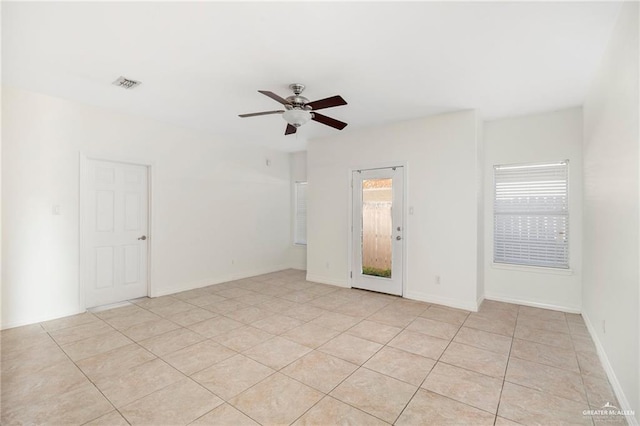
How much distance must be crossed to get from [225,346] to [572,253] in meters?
4.67

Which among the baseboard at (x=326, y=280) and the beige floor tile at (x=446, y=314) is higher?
the baseboard at (x=326, y=280)

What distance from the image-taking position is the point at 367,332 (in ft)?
11.1

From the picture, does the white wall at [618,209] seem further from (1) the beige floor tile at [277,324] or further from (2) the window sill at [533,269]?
(1) the beige floor tile at [277,324]

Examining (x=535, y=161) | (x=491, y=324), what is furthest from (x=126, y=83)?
(x=535, y=161)

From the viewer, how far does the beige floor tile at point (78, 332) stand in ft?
10.3

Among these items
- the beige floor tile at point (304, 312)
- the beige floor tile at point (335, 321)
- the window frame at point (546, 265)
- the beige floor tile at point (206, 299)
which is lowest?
the beige floor tile at point (335, 321)

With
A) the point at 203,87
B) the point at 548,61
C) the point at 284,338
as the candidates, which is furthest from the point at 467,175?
the point at 203,87

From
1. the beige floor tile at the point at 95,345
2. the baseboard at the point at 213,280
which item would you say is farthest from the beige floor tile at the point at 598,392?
the baseboard at the point at 213,280

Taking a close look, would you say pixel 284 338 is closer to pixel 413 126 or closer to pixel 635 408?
pixel 635 408

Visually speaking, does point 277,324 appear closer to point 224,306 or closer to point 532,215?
point 224,306

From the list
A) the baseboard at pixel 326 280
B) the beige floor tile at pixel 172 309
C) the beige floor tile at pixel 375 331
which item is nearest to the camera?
the beige floor tile at pixel 375 331

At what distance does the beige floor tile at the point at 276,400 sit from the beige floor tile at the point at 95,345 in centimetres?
170

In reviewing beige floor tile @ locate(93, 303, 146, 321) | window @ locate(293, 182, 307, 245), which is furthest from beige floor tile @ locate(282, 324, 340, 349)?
window @ locate(293, 182, 307, 245)

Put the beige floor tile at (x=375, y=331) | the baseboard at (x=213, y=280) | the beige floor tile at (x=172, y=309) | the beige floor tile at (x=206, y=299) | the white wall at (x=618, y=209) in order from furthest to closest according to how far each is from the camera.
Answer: the baseboard at (x=213, y=280) < the beige floor tile at (x=206, y=299) < the beige floor tile at (x=172, y=309) < the beige floor tile at (x=375, y=331) < the white wall at (x=618, y=209)
